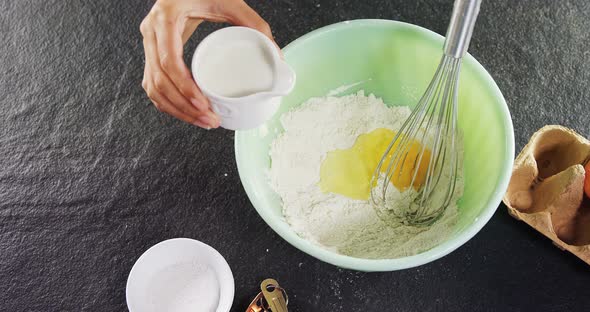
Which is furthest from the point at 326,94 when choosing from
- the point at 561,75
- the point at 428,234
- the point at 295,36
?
the point at 561,75

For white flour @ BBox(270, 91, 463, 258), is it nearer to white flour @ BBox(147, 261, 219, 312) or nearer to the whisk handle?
white flour @ BBox(147, 261, 219, 312)

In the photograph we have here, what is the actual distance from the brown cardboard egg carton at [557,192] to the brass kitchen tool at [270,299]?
1.29 feet

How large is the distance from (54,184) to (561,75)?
97 cm

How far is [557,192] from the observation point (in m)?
0.86

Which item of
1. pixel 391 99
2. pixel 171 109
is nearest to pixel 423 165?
pixel 391 99

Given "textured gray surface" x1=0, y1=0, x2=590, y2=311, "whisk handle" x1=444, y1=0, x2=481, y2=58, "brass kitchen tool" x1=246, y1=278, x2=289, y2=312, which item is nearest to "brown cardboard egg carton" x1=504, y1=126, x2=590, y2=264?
"textured gray surface" x1=0, y1=0, x2=590, y2=311

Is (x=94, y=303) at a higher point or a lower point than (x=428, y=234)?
lower

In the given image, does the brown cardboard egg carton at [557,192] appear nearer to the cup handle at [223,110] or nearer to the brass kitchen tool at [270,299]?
the brass kitchen tool at [270,299]

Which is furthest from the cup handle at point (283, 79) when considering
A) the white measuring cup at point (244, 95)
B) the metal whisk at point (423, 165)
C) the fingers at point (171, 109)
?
the metal whisk at point (423, 165)

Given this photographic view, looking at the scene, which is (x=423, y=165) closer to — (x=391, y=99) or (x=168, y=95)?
(x=391, y=99)

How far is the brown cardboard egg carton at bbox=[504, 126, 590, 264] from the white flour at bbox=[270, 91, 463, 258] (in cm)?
11

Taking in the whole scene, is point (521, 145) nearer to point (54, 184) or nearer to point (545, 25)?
point (545, 25)

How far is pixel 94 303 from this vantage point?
0.92 meters

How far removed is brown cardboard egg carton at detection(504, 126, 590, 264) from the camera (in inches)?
33.9
